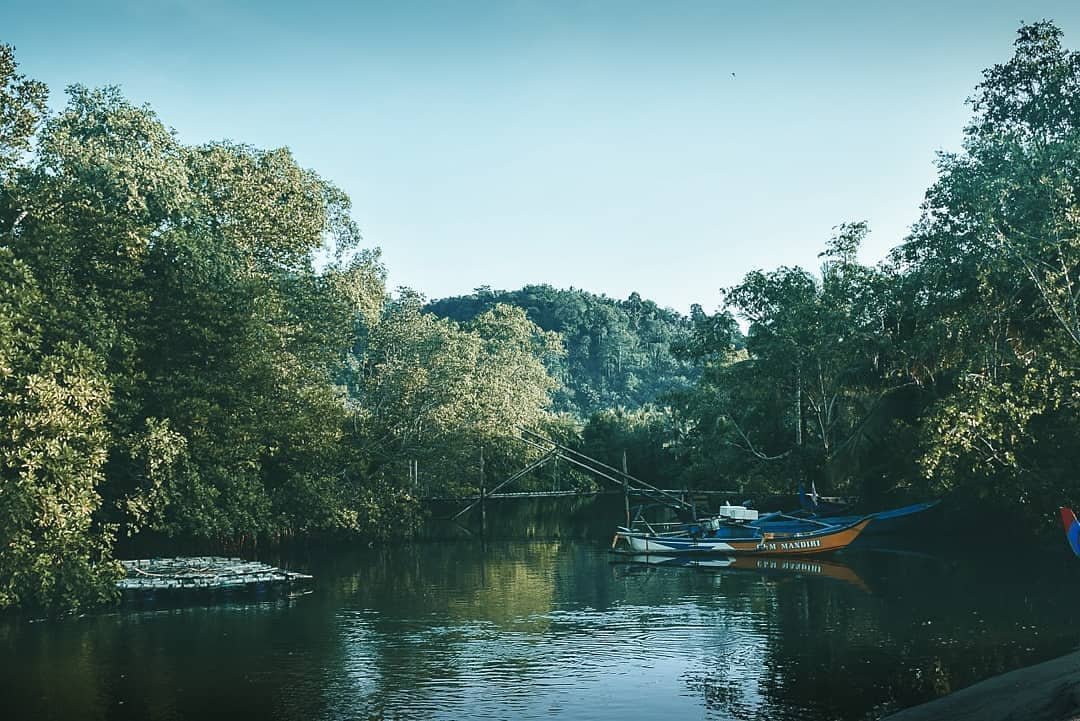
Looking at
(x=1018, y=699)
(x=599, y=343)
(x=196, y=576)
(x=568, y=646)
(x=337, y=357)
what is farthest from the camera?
(x=599, y=343)

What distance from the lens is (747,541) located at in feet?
129

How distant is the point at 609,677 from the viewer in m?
20.6

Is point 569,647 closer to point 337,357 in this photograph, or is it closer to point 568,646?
point 568,646

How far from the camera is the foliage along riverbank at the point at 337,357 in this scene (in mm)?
29469

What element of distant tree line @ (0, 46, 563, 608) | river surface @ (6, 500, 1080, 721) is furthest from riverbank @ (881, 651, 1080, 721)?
distant tree line @ (0, 46, 563, 608)

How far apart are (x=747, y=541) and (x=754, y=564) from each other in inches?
43.0

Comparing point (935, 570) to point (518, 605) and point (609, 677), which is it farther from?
point (609, 677)

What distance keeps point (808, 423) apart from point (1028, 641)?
102ft

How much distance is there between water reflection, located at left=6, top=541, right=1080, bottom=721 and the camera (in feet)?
62.0

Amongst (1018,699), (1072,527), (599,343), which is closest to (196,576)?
(1018,699)

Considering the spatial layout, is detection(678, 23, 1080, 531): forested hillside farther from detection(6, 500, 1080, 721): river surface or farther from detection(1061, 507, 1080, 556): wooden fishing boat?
detection(1061, 507, 1080, 556): wooden fishing boat

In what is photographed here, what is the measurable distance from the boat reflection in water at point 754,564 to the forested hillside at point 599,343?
294 ft

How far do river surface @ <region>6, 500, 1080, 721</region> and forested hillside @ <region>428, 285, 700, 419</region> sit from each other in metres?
98.2

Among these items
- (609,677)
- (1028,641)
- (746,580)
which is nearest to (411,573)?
(746,580)
